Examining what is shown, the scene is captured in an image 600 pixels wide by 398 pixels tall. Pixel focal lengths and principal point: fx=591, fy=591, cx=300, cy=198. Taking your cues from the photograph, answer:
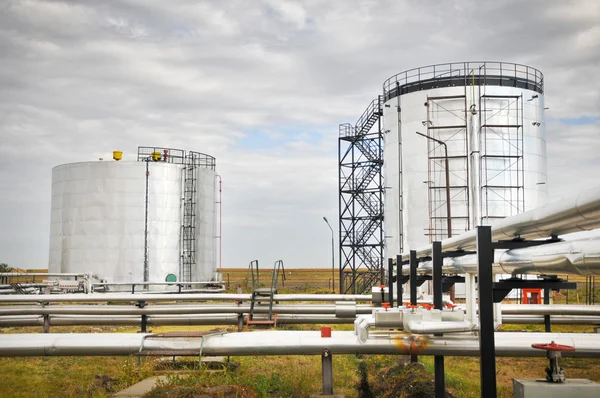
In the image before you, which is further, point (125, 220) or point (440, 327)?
point (125, 220)

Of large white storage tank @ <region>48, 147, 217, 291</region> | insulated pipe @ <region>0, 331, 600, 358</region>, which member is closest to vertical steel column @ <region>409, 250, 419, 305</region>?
insulated pipe @ <region>0, 331, 600, 358</region>

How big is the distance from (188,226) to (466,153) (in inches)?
755

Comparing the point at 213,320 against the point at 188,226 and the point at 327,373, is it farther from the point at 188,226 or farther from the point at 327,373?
the point at 188,226

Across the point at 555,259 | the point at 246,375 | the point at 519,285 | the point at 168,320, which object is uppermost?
the point at 555,259

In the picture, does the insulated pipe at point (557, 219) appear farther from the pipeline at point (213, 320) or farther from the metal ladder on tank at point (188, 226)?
the metal ladder on tank at point (188, 226)

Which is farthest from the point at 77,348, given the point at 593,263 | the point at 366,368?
the point at 593,263

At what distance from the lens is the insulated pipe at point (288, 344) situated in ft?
29.5

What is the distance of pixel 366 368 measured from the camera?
1281 cm

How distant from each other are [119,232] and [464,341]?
32.3 m

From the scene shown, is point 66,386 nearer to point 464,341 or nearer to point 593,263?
point 464,341

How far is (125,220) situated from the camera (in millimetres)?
38312

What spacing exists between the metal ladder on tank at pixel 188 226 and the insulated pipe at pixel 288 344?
30.8 meters

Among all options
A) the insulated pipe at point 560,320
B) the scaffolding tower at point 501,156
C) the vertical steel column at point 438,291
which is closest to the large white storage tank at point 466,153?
the scaffolding tower at point 501,156

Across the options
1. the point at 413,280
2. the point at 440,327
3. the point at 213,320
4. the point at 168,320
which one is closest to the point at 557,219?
the point at 440,327
